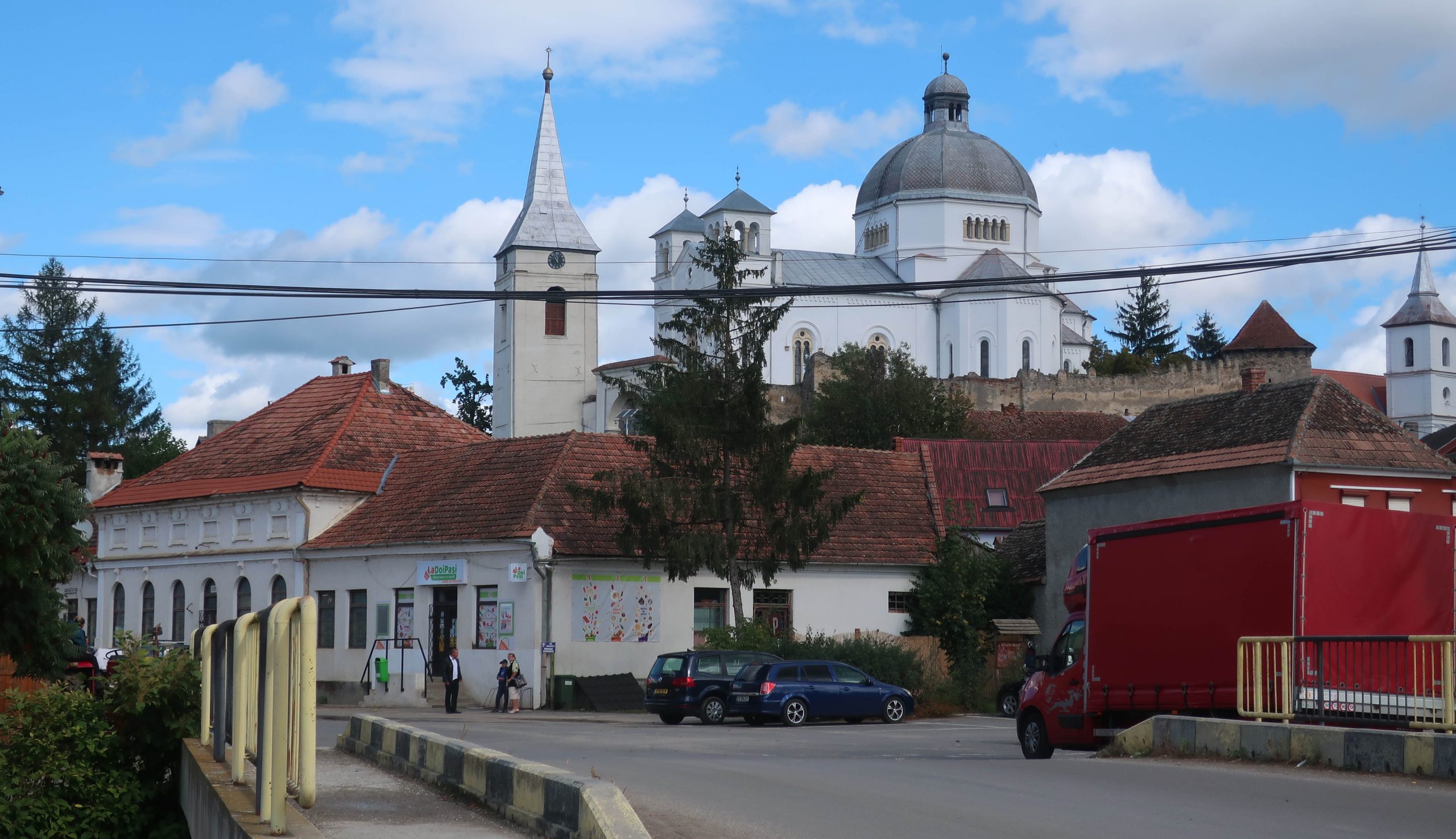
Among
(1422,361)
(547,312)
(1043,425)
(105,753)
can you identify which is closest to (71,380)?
(547,312)

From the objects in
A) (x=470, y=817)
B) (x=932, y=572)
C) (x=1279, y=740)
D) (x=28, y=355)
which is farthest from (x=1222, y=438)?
(x=28, y=355)

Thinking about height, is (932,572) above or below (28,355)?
below

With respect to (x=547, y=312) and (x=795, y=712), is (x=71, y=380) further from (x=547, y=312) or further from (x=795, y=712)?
(x=795, y=712)

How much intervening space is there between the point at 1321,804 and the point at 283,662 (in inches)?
312

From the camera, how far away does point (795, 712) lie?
29578 mm

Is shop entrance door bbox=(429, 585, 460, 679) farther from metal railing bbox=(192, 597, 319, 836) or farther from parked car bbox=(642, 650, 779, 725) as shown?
metal railing bbox=(192, 597, 319, 836)

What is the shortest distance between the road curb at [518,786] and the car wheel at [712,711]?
15.3 meters

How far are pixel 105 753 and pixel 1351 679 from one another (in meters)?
12.2

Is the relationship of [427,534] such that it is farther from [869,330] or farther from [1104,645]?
[869,330]

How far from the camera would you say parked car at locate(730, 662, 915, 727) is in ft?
96.7

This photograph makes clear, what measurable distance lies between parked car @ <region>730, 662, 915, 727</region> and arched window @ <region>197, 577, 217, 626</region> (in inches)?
816

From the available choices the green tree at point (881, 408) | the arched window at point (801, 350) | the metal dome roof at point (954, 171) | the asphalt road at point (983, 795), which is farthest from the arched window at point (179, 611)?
the metal dome roof at point (954, 171)

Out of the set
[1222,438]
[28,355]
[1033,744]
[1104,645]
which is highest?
[28,355]

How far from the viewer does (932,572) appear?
41.9 m
